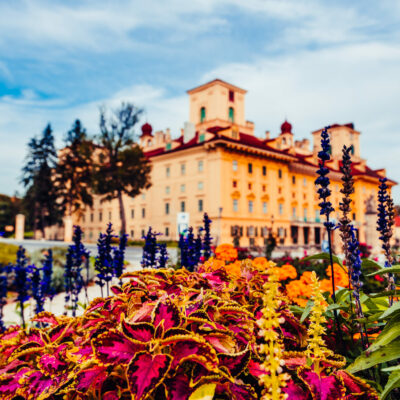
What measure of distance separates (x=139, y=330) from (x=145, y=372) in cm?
25

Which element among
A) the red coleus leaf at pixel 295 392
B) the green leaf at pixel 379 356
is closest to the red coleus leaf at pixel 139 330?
the red coleus leaf at pixel 295 392

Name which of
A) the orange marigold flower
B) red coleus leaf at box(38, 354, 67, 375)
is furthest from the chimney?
red coleus leaf at box(38, 354, 67, 375)

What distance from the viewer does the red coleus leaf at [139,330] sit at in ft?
5.65

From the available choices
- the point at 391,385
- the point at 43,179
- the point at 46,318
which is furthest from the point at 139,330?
the point at 43,179

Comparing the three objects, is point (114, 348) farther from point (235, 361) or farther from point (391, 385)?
point (391, 385)

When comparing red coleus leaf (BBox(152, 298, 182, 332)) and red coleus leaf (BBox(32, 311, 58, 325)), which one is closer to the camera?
red coleus leaf (BBox(152, 298, 182, 332))

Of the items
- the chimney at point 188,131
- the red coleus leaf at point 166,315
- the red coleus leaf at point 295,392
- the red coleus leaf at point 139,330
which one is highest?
the chimney at point 188,131

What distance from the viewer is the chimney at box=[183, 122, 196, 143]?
4453 centimetres

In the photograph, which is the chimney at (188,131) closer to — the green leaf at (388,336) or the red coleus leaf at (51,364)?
the red coleus leaf at (51,364)

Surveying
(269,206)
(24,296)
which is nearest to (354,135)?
(269,206)

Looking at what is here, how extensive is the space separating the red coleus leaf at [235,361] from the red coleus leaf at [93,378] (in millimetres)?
531

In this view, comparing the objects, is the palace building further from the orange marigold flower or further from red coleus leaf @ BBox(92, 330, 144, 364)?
red coleus leaf @ BBox(92, 330, 144, 364)

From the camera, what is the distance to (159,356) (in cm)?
158

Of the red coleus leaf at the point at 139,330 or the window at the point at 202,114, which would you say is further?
the window at the point at 202,114
